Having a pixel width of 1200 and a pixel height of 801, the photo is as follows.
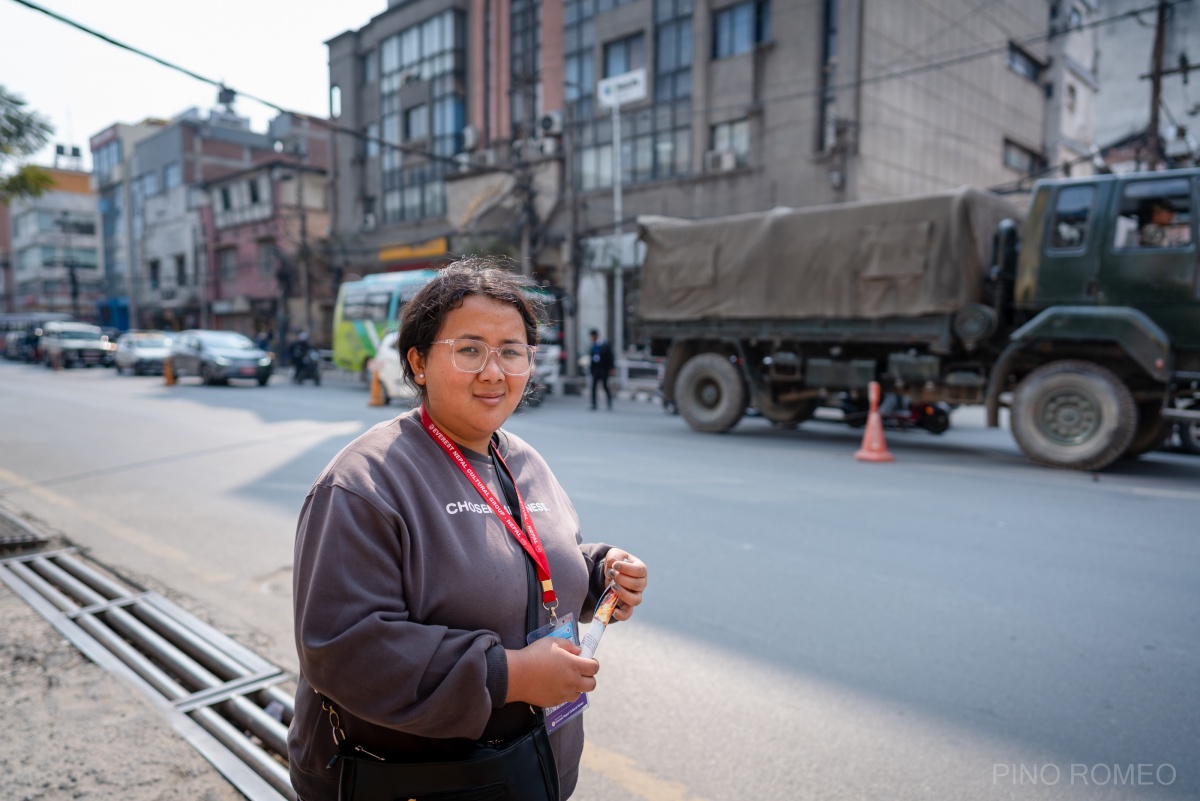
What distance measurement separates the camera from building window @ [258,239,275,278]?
40675mm

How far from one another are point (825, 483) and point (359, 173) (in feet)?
113

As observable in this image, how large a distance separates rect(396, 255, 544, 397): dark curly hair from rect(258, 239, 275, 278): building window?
4245 centimetres

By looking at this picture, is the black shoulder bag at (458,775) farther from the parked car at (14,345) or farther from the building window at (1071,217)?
the parked car at (14,345)

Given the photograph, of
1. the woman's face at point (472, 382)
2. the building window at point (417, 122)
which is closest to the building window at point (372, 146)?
the building window at point (417, 122)

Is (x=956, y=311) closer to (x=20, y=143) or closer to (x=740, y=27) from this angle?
(x=20, y=143)

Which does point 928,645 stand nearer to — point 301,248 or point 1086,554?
point 1086,554

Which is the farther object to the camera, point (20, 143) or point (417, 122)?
point (417, 122)

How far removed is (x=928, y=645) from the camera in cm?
369

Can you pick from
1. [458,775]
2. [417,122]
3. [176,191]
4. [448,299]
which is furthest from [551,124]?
[176,191]

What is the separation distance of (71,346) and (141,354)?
6.92m

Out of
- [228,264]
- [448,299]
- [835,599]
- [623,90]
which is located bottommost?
[835,599]

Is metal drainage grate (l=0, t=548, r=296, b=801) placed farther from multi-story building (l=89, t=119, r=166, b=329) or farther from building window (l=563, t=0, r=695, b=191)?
multi-story building (l=89, t=119, r=166, b=329)

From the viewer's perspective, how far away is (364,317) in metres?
22.1

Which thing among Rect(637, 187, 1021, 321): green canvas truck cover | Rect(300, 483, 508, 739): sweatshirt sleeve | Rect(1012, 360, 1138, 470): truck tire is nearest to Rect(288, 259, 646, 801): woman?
Rect(300, 483, 508, 739): sweatshirt sleeve
